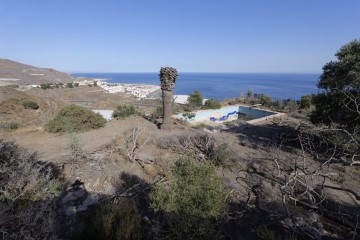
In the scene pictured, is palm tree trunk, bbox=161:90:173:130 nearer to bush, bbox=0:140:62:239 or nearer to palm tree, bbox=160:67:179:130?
palm tree, bbox=160:67:179:130

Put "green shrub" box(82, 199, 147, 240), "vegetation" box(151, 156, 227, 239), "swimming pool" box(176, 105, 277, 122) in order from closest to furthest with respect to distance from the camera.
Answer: "vegetation" box(151, 156, 227, 239) → "green shrub" box(82, 199, 147, 240) → "swimming pool" box(176, 105, 277, 122)

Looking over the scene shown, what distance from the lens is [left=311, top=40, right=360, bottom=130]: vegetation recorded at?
12.8m

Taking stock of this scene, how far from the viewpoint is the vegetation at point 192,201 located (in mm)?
5852

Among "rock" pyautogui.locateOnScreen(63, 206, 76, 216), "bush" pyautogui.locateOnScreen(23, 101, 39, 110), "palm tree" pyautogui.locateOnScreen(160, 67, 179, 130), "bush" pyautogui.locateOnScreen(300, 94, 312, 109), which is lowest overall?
"rock" pyautogui.locateOnScreen(63, 206, 76, 216)

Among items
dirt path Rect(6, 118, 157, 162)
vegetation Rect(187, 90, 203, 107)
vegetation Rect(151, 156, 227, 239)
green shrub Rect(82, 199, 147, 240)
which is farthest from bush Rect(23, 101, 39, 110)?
vegetation Rect(151, 156, 227, 239)

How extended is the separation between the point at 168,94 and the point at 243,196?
9.57 metres

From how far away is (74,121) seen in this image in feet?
59.7

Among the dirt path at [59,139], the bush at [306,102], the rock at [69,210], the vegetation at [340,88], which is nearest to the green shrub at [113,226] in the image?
the rock at [69,210]

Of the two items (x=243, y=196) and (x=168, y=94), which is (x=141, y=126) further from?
(x=243, y=196)

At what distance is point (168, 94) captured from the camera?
17438 millimetres

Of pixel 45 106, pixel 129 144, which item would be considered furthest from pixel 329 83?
pixel 45 106

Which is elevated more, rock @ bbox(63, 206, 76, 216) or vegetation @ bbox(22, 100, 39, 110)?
vegetation @ bbox(22, 100, 39, 110)

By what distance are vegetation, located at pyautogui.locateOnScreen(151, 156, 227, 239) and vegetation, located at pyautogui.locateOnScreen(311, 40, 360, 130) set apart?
948cm

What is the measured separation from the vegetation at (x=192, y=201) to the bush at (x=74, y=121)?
13.0 meters
